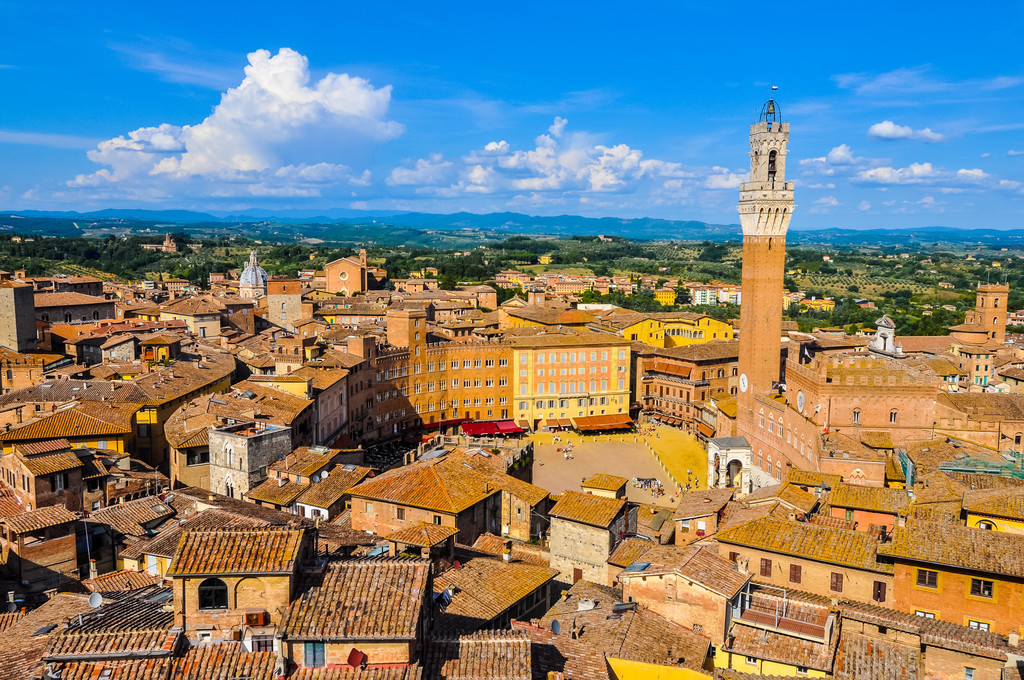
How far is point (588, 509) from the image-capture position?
29.6m

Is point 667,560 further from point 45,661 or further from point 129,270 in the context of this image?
point 129,270

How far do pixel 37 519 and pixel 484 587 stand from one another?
1460cm

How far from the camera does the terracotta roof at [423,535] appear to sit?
23.8 meters

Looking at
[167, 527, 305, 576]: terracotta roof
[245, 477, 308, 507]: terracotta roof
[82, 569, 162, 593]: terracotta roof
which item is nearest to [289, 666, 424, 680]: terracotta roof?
[167, 527, 305, 576]: terracotta roof

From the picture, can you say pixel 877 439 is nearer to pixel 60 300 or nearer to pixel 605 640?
pixel 605 640

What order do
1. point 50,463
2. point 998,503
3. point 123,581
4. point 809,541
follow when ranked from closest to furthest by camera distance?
point 123,581 → point 809,541 → point 998,503 → point 50,463

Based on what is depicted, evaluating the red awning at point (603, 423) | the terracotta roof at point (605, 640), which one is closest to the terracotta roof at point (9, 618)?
the terracotta roof at point (605, 640)

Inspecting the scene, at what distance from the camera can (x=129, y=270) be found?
180250mm

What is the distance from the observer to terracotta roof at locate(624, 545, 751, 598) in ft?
71.1

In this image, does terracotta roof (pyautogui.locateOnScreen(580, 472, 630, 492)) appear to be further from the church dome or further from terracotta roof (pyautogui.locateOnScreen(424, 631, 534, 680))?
the church dome

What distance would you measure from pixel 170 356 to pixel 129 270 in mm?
136163

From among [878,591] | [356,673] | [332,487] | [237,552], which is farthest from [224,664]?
[332,487]

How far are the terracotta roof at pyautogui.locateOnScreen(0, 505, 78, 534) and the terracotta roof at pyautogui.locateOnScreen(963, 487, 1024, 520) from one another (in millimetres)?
29430

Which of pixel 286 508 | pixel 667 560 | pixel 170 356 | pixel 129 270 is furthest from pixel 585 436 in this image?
pixel 129 270
